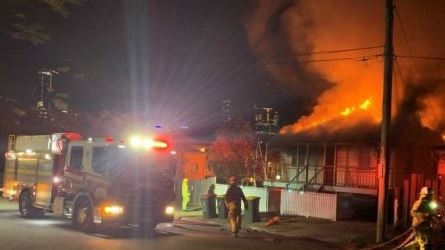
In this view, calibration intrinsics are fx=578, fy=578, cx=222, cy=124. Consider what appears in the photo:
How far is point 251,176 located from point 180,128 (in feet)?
55.1

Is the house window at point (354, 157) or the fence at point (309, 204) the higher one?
the house window at point (354, 157)

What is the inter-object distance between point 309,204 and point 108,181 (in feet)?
29.4

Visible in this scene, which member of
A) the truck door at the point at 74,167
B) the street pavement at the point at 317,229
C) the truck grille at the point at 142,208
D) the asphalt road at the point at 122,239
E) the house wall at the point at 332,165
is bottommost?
the asphalt road at the point at 122,239

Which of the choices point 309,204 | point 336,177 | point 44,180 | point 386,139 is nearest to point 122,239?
point 44,180

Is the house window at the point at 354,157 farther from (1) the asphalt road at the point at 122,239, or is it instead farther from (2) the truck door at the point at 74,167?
(2) the truck door at the point at 74,167

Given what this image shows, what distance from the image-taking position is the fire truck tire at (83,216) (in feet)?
47.7

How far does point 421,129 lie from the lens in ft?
87.2

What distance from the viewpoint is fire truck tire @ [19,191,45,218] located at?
17.5m

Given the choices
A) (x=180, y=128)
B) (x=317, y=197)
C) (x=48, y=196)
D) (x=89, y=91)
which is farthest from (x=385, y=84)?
(x=180, y=128)

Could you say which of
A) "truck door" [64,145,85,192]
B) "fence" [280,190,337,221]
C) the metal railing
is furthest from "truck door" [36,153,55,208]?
the metal railing

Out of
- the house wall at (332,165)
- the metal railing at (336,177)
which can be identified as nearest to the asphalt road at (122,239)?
the metal railing at (336,177)

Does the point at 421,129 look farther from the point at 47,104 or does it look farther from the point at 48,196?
the point at 47,104

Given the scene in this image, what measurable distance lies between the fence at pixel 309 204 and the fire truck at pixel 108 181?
277 inches

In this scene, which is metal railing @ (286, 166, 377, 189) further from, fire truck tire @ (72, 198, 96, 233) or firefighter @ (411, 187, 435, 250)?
fire truck tire @ (72, 198, 96, 233)
